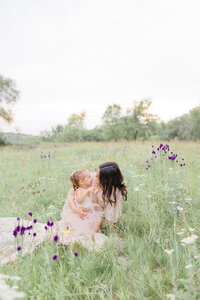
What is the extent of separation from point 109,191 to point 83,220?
51 cm

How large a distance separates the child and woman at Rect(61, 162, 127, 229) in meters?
0.07

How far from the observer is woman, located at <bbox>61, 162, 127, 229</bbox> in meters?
3.03

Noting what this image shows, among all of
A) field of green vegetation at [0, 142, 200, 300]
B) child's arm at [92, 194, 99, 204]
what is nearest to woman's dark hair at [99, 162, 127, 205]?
child's arm at [92, 194, 99, 204]

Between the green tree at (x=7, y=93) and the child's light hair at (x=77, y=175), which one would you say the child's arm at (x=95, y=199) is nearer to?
the child's light hair at (x=77, y=175)

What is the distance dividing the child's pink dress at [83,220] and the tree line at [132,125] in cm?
2752

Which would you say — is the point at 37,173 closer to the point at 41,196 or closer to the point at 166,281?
the point at 41,196

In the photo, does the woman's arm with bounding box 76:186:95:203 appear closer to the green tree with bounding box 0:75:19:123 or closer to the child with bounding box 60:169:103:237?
the child with bounding box 60:169:103:237

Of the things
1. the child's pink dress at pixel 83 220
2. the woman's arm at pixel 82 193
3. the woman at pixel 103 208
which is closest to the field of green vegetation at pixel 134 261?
the woman at pixel 103 208

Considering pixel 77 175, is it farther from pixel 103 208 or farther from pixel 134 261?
pixel 134 261

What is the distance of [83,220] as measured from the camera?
10.1ft

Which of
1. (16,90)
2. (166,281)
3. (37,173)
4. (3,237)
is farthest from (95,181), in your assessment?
(16,90)

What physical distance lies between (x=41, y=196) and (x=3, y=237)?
168cm

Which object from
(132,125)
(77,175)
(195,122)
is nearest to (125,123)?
(132,125)

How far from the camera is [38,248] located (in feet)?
8.82
